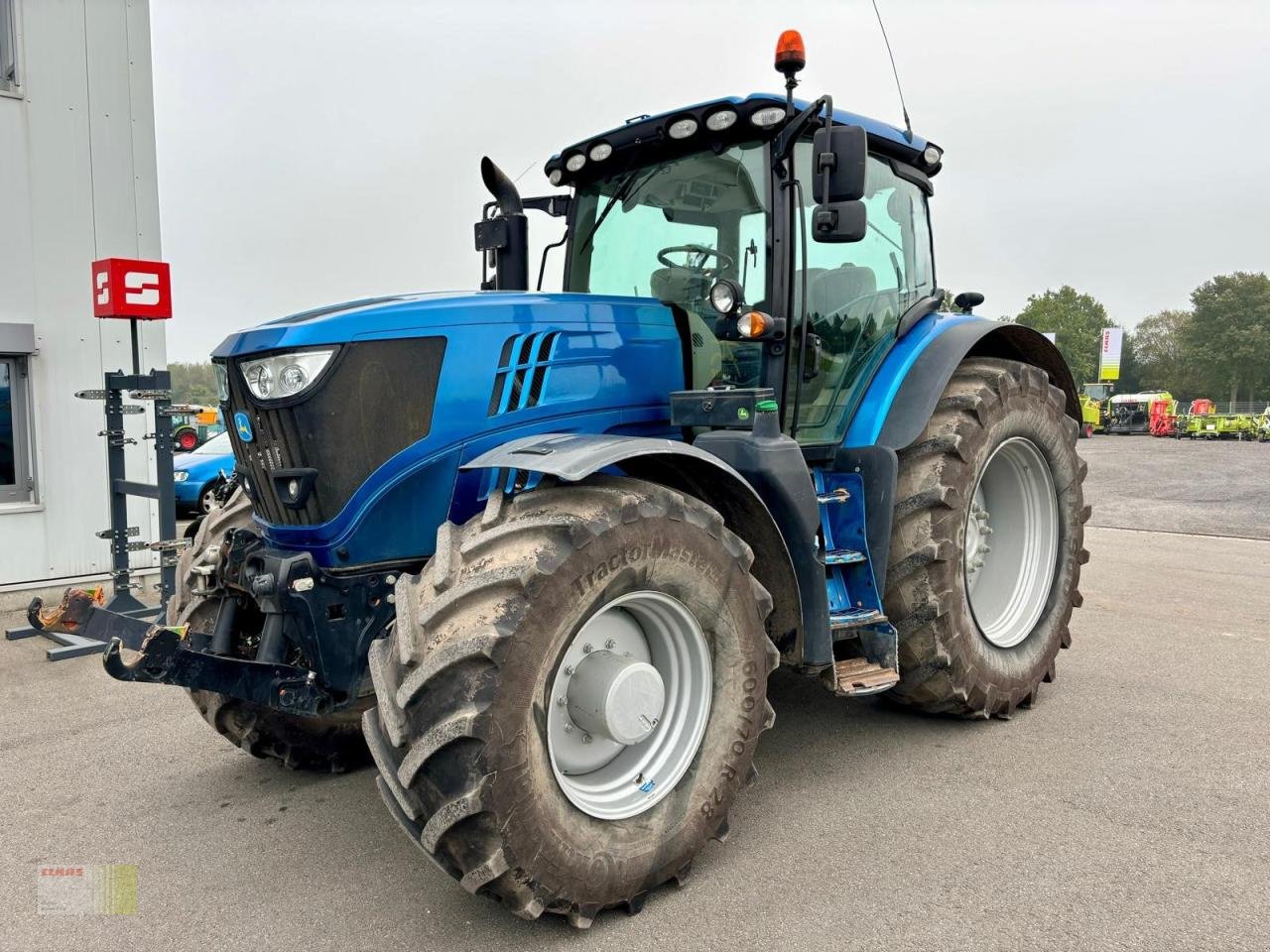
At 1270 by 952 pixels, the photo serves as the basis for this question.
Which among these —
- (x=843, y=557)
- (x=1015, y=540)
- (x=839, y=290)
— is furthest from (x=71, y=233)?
(x=1015, y=540)

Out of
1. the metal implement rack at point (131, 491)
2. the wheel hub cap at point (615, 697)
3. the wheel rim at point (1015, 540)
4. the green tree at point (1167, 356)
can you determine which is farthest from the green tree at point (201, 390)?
the green tree at point (1167, 356)

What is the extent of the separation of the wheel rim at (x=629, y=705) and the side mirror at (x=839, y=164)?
1.48 metres

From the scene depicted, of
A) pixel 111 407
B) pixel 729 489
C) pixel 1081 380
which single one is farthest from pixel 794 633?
pixel 1081 380

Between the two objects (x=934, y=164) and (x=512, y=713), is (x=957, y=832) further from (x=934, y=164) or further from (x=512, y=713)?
(x=934, y=164)

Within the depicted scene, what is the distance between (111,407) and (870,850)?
528 centimetres

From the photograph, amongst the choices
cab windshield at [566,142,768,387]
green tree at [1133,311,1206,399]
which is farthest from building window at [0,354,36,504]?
green tree at [1133,311,1206,399]

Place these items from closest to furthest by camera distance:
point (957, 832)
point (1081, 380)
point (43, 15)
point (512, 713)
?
point (512, 713) → point (957, 832) → point (43, 15) → point (1081, 380)

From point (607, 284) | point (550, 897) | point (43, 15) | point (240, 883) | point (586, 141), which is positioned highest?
point (43, 15)

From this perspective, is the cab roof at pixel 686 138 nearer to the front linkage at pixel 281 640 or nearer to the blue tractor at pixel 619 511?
the blue tractor at pixel 619 511

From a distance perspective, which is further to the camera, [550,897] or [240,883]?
[240,883]

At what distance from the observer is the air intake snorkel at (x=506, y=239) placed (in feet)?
13.6

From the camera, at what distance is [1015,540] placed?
461 cm

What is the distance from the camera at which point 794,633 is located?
3.26 metres

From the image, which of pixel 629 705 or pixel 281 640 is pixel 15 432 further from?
pixel 629 705
